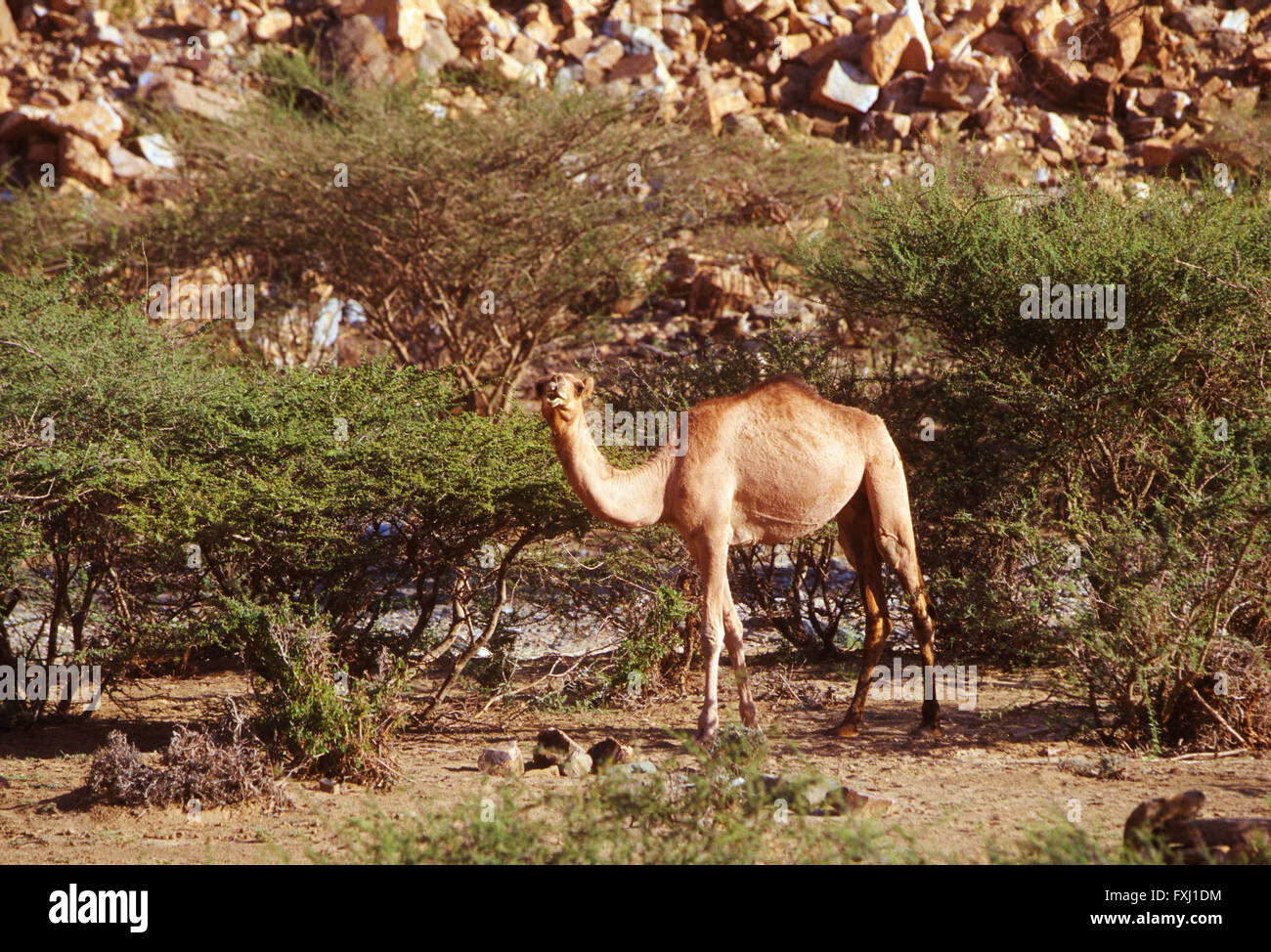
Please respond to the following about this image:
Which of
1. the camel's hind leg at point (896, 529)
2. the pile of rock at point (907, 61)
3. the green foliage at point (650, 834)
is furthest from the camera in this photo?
the pile of rock at point (907, 61)

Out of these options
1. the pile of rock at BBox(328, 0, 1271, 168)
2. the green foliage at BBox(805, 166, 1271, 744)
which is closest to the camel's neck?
the green foliage at BBox(805, 166, 1271, 744)

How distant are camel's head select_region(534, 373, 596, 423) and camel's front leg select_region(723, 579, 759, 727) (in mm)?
1501

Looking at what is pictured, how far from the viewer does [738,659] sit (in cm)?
787

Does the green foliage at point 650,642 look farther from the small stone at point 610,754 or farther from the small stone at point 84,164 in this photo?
the small stone at point 84,164

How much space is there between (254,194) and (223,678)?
11.5m

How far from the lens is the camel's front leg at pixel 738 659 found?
25.5ft

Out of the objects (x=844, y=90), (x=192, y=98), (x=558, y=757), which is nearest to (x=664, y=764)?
(x=558, y=757)

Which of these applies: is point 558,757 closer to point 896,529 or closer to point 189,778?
point 189,778

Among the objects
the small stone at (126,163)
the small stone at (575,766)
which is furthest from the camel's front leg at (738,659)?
the small stone at (126,163)

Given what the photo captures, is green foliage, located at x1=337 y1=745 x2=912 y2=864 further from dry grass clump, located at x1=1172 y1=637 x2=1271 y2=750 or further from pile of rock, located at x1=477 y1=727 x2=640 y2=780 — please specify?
dry grass clump, located at x1=1172 y1=637 x2=1271 y2=750

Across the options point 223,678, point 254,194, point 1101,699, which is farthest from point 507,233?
point 1101,699

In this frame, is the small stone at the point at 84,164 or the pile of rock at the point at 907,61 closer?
the small stone at the point at 84,164

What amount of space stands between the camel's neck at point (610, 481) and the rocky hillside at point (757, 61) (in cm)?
1935

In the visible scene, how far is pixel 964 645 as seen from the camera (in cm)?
1031
